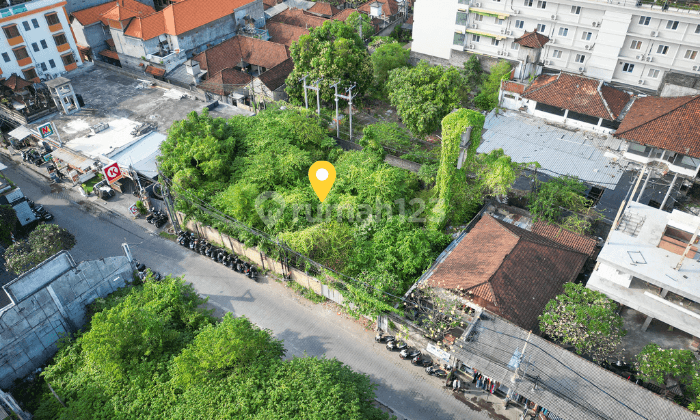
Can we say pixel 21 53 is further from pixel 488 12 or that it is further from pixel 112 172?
pixel 488 12

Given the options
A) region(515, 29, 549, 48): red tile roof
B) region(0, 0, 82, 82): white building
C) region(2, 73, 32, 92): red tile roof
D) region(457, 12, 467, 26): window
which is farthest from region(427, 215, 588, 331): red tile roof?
region(0, 0, 82, 82): white building

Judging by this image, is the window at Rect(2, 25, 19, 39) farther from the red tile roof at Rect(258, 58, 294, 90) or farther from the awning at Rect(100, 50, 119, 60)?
the red tile roof at Rect(258, 58, 294, 90)

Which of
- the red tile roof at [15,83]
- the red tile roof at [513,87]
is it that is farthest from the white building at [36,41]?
the red tile roof at [513,87]

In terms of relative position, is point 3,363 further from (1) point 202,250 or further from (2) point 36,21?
(2) point 36,21

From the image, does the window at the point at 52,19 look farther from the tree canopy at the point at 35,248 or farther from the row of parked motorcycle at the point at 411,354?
the row of parked motorcycle at the point at 411,354

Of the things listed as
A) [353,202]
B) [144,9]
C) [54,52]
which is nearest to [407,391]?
[353,202]

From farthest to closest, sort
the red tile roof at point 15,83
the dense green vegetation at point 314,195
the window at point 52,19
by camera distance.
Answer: the window at point 52,19
the red tile roof at point 15,83
the dense green vegetation at point 314,195
